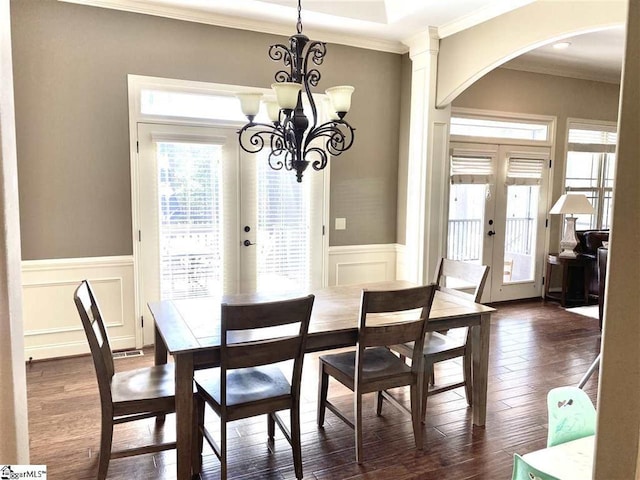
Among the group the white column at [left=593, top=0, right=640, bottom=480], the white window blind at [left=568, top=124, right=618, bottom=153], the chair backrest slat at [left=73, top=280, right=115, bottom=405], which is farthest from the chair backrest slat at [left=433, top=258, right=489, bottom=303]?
the white window blind at [left=568, top=124, right=618, bottom=153]

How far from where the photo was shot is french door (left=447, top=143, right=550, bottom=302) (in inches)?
220

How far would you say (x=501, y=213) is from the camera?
5832mm

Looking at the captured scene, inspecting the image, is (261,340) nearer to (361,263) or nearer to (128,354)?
(128,354)

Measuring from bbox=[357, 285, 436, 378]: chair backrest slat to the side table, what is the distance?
4.05 meters

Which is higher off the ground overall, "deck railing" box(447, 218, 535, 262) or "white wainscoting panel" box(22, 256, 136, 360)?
"deck railing" box(447, 218, 535, 262)

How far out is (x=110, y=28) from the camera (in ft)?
12.5

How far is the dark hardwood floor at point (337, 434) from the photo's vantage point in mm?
2438

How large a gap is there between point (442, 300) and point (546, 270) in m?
3.71

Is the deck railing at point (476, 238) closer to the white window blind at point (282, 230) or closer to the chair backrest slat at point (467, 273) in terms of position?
the white window blind at point (282, 230)

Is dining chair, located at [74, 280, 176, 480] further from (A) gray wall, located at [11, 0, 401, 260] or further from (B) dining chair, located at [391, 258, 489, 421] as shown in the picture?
(A) gray wall, located at [11, 0, 401, 260]

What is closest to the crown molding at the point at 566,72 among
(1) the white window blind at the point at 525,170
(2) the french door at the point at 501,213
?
(2) the french door at the point at 501,213

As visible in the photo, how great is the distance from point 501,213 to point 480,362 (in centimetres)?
343

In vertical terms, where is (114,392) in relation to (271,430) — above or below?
above

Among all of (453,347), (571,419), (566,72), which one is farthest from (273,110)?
(566,72)
